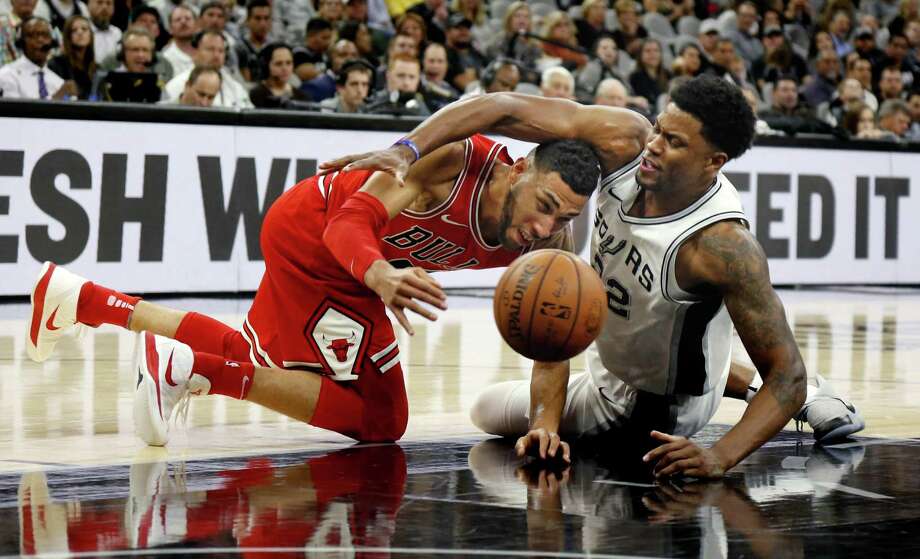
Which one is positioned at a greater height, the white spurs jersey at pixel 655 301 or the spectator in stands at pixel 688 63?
the spectator in stands at pixel 688 63

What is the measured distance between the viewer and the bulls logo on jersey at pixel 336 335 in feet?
16.6

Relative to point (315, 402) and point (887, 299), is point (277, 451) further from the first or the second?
point (887, 299)

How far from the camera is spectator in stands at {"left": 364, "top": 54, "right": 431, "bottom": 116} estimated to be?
448 inches

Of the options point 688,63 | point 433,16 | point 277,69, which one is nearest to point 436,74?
point 277,69

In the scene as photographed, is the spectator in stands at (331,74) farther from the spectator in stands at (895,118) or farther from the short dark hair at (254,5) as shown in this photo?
the spectator in stands at (895,118)

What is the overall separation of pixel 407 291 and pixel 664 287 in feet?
3.26

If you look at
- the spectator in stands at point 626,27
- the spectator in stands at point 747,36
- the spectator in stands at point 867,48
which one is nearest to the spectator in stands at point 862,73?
the spectator in stands at point 867,48

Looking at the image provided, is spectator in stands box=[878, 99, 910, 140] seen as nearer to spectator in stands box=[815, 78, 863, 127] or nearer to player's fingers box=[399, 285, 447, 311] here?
spectator in stands box=[815, 78, 863, 127]

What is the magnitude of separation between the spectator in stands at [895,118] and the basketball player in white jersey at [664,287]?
1013 cm

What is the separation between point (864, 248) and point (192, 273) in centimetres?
640

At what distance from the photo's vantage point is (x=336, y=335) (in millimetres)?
5059

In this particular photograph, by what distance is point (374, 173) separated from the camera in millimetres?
4777

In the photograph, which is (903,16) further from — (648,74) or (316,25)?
(316,25)

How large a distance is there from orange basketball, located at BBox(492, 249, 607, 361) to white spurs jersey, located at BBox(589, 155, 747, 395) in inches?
16.9
